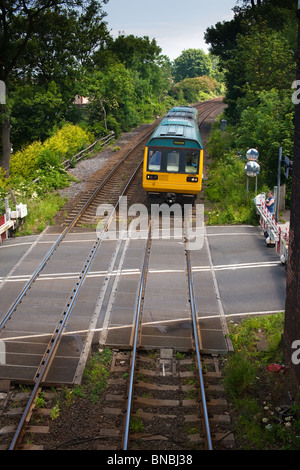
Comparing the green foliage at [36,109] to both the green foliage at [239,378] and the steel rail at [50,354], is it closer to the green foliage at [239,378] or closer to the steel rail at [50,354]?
the steel rail at [50,354]

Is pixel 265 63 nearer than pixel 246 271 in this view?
No

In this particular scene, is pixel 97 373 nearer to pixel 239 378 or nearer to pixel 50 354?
pixel 50 354

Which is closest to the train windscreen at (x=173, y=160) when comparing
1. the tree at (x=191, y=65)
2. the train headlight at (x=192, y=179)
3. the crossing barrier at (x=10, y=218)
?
the train headlight at (x=192, y=179)

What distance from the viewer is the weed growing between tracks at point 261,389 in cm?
764

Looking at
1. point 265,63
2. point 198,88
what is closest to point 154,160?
point 265,63

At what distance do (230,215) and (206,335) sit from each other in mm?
8741

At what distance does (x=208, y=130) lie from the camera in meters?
39.9

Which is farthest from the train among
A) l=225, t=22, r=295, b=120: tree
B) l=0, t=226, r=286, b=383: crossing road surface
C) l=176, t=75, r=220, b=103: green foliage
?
l=176, t=75, r=220, b=103: green foliage

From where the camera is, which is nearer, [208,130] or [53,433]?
[53,433]

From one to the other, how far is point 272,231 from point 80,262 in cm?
588

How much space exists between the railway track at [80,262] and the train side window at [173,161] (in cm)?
297

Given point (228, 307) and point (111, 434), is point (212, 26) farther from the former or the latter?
point (111, 434)

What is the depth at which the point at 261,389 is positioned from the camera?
8938mm

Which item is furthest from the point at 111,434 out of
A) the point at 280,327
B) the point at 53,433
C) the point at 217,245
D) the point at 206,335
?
the point at 217,245
